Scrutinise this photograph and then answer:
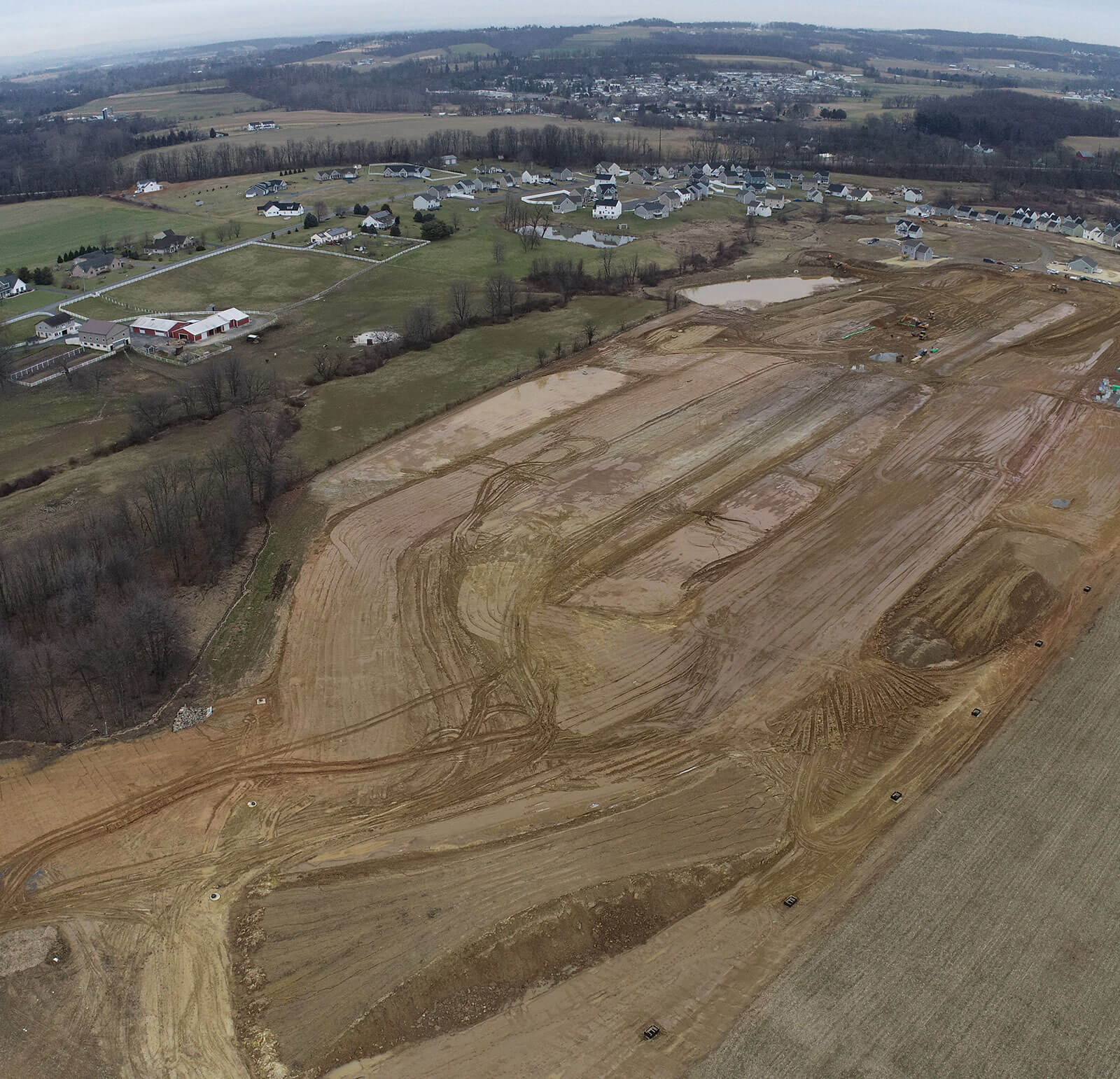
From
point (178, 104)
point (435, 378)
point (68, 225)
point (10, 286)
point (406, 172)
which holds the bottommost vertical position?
point (435, 378)

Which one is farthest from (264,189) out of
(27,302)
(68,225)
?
(27,302)

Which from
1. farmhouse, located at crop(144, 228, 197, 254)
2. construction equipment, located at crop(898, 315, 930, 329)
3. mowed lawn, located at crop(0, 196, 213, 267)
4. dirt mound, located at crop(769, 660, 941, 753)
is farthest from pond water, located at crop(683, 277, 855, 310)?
mowed lawn, located at crop(0, 196, 213, 267)

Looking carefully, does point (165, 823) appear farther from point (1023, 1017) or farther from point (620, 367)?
point (620, 367)

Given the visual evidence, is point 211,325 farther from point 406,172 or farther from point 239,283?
point 406,172

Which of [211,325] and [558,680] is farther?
[211,325]

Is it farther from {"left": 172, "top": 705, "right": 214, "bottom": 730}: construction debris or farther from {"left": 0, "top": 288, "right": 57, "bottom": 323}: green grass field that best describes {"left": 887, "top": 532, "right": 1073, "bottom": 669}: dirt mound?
{"left": 0, "top": 288, "right": 57, "bottom": 323}: green grass field

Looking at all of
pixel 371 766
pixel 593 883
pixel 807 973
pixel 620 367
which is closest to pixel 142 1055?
pixel 371 766
